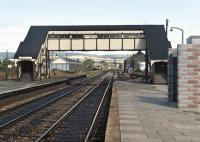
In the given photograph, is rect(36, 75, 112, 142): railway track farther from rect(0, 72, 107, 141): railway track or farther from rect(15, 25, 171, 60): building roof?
rect(15, 25, 171, 60): building roof

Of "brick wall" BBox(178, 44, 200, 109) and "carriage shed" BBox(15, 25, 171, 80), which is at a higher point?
"carriage shed" BBox(15, 25, 171, 80)

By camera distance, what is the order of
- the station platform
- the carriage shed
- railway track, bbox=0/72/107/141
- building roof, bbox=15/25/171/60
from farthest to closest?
the carriage shed
building roof, bbox=15/25/171/60
railway track, bbox=0/72/107/141
the station platform

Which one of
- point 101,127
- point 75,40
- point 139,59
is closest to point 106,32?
point 75,40

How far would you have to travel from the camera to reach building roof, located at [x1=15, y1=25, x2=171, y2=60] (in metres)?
62.9

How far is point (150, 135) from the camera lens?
1348cm

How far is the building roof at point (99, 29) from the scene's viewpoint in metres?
62.9

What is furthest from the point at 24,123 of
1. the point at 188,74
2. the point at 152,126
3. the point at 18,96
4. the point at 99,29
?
the point at 99,29

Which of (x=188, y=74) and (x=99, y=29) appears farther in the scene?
(x=99, y=29)

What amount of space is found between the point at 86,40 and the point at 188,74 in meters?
44.5

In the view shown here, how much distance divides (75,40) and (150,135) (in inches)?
2104

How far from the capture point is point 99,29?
66.8m

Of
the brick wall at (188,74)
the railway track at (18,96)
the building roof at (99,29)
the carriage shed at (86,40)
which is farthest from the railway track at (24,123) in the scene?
the carriage shed at (86,40)

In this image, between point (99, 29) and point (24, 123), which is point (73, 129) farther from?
point (99, 29)

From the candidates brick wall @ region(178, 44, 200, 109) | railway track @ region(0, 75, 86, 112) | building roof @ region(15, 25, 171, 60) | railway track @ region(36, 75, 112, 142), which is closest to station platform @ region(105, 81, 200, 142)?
railway track @ region(36, 75, 112, 142)
